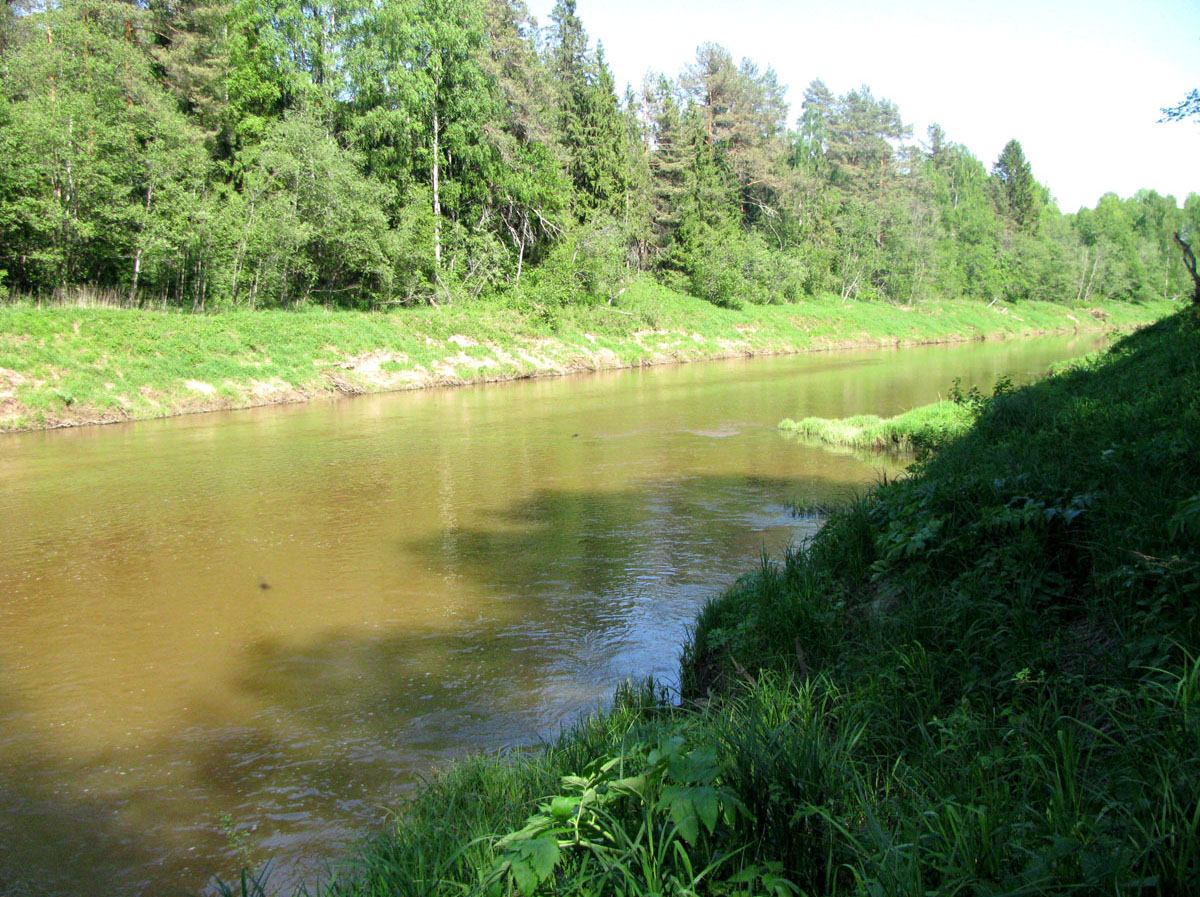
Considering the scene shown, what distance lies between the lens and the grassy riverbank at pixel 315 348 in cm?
2070

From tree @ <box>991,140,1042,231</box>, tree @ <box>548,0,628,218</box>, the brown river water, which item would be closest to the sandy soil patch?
the brown river water

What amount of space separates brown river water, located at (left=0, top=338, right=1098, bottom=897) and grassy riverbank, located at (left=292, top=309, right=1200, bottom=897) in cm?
111

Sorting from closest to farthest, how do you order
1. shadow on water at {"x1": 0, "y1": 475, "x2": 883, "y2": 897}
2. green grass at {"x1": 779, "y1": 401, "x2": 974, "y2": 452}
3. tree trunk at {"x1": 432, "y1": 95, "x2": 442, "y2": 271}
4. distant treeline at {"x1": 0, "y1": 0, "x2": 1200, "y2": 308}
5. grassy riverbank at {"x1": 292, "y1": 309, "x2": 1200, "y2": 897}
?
grassy riverbank at {"x1": 292, "y1": 309, "x2": 1200, "y2": 897}
shadow on water at {"x1": 0, "y1": 475, "x2": 883, "y2": 897}
green grass at {"x1": 779, "y1": 401, "x2": 974, "y2": 452}
distant treeline at {"x1": 0, "y1": 0, "x2": 1200, "y2": 308}
tree trunk at {"x1": 432, "y1": 95, "x2": 442, "y2": 271}

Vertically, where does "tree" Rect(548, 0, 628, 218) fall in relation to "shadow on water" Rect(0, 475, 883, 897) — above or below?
above

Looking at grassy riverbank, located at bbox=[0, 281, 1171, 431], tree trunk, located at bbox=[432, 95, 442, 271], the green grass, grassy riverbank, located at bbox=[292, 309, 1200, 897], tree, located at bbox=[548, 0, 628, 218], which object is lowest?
grassy riverbank, located at bbox=[292, 309, 1200, 897]

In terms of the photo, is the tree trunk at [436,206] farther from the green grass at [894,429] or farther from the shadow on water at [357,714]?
the shadow on water at [357,714]

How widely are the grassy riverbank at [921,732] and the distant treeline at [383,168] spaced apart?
27.1 metres

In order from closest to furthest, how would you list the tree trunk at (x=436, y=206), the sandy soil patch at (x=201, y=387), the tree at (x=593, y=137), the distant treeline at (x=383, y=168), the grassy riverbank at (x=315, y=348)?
1. the grassy riverbank at (x=315, y=348)
2. the sandy soil patch at (x=201, y=387)
3. the distant treeline at (x=383, y=168)
4. the tree trunk at (x=436, y=206)
5. the tree at (x=593, y=137)

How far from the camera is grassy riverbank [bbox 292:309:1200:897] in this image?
2646 millimetres

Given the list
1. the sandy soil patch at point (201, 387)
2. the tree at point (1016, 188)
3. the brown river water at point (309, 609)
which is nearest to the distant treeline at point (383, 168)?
the sandy soil patch at point (201, 387)

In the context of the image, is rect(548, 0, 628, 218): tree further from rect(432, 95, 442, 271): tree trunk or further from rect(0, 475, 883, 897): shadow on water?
rect(0, 475, 883, 897): shadow on water

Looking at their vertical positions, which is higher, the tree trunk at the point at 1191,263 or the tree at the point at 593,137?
the tree at the point at 593,137

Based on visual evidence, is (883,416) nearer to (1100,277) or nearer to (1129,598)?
(1129,598)

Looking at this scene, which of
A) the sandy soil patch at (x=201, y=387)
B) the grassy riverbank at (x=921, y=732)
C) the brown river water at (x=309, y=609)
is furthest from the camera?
the sandy soil patch at (x=201, y=387)
